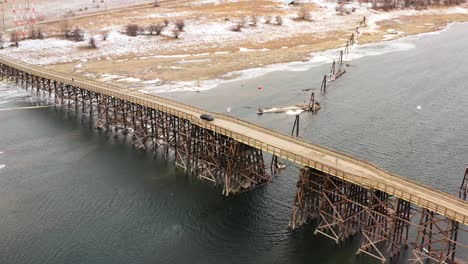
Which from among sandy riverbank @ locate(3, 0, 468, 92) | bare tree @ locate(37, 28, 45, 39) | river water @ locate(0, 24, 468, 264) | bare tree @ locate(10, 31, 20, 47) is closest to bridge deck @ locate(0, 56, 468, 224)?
river water @ locate(0, 24, 468, 264)

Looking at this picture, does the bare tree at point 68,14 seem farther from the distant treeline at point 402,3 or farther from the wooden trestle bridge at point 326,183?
the distant treeline at point 402,3

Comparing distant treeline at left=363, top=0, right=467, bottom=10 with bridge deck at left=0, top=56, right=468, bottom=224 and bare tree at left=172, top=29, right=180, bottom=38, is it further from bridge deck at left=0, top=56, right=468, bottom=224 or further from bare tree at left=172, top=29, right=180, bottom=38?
bridge deck at left=0, top=56, right=468, bottom=224

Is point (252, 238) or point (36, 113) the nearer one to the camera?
point (252, 238)

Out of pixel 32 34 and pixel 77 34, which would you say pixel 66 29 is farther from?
Result: pixel 32 34

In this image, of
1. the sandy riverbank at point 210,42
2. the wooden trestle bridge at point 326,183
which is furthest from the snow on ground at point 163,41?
the wooden trestle bridge at point 326,183

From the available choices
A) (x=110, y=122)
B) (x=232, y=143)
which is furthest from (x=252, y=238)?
(x=110, y=122)

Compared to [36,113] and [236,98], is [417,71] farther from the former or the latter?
[36,113]
